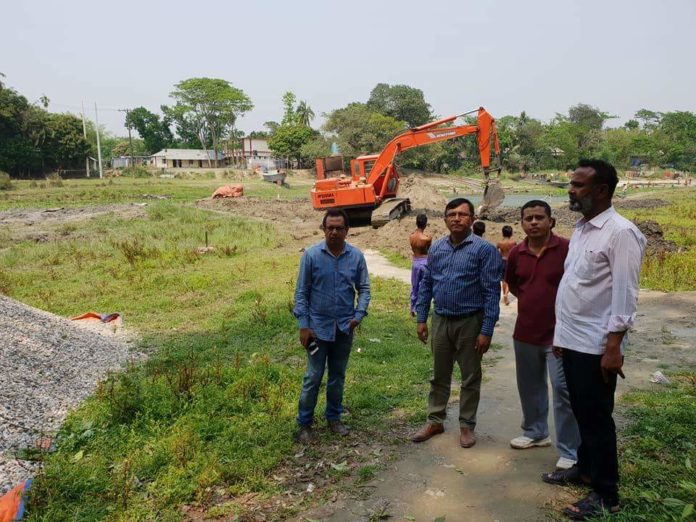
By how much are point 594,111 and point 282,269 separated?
87.3m

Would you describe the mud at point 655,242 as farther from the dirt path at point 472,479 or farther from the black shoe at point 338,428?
the black shoe at point 338,428

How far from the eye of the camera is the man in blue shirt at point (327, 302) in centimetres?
424

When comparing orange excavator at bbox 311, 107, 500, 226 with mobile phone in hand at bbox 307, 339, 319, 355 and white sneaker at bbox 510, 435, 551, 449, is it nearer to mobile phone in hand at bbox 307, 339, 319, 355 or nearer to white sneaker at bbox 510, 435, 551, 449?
mobile phone in hand at bbox 307, 339, 319, 355

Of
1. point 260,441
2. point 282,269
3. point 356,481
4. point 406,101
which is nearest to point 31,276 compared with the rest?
point 282,269

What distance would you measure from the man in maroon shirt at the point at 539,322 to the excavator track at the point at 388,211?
14226 mm

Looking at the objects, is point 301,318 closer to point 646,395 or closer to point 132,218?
point 646,395

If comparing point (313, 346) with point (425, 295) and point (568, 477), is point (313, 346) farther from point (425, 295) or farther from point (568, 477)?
point (568, 477)

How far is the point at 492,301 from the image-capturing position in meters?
3.88

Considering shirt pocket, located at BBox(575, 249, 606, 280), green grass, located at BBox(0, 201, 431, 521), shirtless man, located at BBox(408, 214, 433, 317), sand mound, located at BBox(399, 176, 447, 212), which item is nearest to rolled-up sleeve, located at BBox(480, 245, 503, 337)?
shirt pocket, located at BBox(575, 249, 606, 280)

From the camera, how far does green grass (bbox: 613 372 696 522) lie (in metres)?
3.09

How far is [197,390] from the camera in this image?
5227mm

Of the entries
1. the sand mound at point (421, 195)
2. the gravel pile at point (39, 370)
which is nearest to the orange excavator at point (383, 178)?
the sand mound at point (421, 195)

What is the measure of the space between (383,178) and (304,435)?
610 inches

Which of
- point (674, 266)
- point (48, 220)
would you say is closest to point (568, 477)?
point (674, 266)
